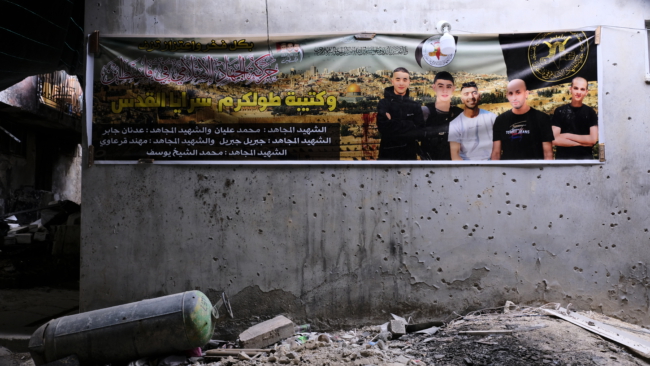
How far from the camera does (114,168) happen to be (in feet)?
13.0

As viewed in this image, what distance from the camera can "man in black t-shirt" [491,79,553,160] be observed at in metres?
3.83

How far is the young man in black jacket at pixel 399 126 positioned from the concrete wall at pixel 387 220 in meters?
0.17

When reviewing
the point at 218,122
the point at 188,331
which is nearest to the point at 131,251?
the point at 188,331

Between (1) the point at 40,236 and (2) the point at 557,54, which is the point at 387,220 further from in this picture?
(1) the point at 40,236

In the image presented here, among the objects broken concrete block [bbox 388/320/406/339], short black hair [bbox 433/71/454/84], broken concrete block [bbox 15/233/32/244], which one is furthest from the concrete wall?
broken concrete block [bbox 15/233/32/244]

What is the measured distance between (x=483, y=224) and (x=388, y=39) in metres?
1.97

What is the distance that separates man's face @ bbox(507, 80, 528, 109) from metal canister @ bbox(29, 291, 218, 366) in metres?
3.32

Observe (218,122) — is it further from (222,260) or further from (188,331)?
(188,331)

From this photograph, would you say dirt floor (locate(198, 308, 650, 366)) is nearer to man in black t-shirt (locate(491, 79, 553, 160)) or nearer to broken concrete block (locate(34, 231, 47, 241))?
man in black t-shirt (locate(491, 79, 553, 160))

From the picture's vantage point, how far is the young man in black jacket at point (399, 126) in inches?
153

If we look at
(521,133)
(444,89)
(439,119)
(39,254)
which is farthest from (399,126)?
(39,254)

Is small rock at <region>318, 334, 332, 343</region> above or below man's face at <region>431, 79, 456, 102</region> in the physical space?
below

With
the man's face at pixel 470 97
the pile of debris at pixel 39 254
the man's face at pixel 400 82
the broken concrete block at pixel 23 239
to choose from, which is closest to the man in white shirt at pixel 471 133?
the man's face at pixel 470 97

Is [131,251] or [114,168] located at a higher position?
[114,168]
